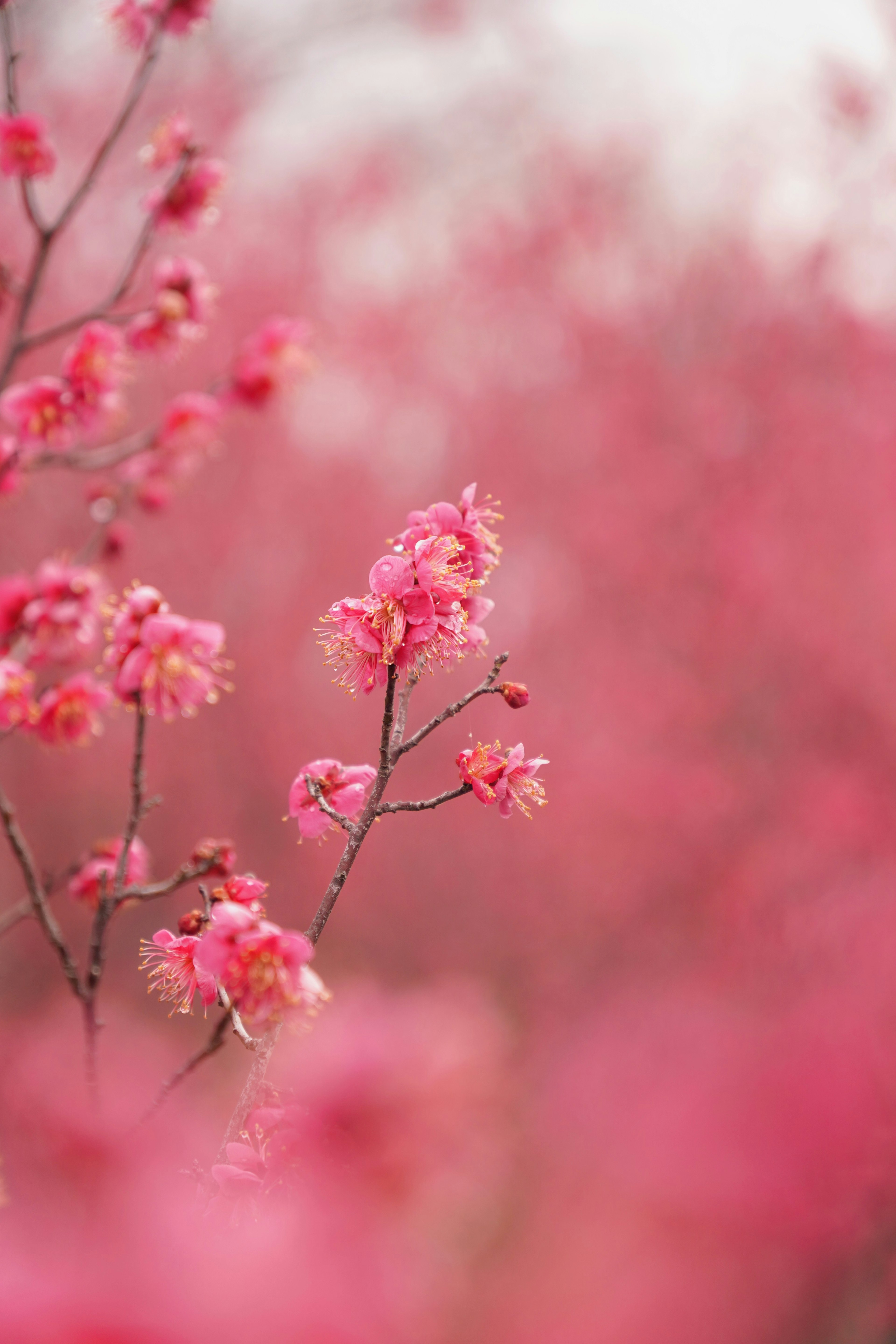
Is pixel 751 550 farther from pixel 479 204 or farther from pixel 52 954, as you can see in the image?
pixel 52 954

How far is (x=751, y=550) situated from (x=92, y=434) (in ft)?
6.83

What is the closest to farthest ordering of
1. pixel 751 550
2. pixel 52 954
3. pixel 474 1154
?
pixel 474 1154 → pixel 751 550 → pixel 52 954

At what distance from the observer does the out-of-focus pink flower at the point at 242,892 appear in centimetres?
70

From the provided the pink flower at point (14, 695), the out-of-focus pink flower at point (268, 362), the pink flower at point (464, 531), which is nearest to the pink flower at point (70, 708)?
the pink flower at point (14, 695)

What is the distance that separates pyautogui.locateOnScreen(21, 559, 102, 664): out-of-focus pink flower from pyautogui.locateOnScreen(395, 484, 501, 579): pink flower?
623mm

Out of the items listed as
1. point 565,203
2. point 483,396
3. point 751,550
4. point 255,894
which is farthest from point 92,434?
point 565,203

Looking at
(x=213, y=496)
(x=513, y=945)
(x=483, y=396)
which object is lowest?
(x=513, y=945)

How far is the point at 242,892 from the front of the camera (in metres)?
0.70

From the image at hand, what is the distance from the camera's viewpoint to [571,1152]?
286 centimetres

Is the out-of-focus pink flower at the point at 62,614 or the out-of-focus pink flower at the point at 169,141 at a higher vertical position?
the out-of-focus pink flower at the point at 169,141

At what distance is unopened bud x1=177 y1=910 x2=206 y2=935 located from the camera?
2.34 feet

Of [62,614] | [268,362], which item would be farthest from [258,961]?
[268,362]

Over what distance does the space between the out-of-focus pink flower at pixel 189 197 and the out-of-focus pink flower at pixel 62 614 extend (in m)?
0.64

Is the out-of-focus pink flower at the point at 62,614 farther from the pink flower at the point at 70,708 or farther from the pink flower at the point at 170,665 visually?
the pink flower at the point at 170,665
